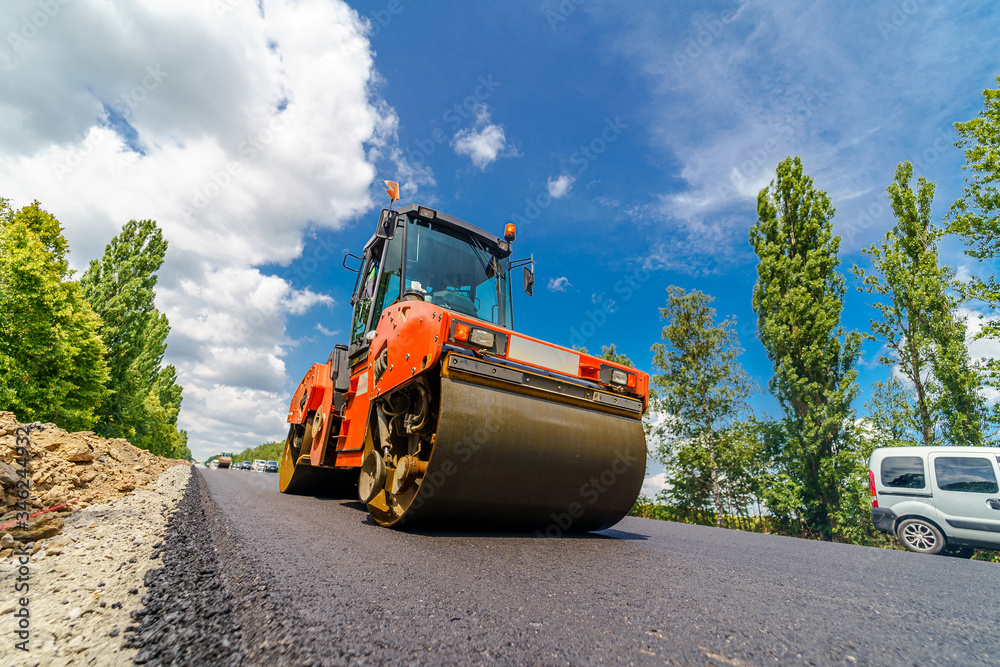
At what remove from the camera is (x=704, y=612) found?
6.11 ft

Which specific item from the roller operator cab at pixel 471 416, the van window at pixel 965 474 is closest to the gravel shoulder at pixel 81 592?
the roller operator cab at pixel 471 416

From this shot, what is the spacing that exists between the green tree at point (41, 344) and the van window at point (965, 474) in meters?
21.6

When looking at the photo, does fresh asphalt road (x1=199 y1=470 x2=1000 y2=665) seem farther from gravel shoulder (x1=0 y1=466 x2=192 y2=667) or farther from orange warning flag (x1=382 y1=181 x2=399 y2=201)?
orange warning flag (x1=382 y1=181 x2=399 y2=201)

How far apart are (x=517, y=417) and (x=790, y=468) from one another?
50.1 feet

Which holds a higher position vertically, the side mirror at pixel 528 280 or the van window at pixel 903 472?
the side mirror at pixel 528 280

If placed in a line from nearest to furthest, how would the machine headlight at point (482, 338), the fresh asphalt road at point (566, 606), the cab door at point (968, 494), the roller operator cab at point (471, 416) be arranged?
the fresh asphalt road at point (566, 606) < the roller operator cab at point (471, 416) < the machine headlight at point (482, 338) < the cab door at point (968, 494)

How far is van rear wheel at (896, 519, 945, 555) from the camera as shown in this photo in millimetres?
7094

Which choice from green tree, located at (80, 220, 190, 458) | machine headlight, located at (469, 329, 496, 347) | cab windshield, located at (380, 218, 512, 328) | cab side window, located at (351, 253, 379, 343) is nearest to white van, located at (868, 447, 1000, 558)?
cab windshield, located at (380, 218, 512, 328)

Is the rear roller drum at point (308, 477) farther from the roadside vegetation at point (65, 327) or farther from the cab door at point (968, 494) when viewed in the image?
the roadside vegetation at point (65, 327)

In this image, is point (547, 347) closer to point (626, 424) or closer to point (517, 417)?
point (517, 417)

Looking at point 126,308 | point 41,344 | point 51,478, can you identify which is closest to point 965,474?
point 51,478

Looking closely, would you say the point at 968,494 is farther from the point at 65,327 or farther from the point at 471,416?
the point at 65,327

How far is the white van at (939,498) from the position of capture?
6.72 m

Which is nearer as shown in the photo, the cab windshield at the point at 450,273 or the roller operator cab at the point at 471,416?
the roller operator cab at the point at 471,416
